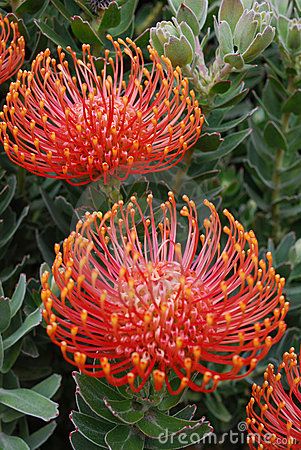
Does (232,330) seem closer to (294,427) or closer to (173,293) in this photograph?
(173,293)

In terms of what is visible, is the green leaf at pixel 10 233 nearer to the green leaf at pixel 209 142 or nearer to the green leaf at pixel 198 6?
the green leaf at pixel 209 142

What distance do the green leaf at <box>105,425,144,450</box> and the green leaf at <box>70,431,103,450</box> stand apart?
6 cm

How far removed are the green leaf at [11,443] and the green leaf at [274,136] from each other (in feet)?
2.44

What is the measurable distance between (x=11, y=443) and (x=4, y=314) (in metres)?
0.20

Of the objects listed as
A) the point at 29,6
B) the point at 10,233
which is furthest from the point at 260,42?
the point at 10,233

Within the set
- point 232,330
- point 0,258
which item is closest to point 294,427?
point 232,330

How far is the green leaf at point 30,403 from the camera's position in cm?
91

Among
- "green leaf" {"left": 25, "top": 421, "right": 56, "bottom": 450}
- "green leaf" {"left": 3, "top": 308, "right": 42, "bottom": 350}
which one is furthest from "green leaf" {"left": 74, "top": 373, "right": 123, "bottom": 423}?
"green leaf" {"left": 25, "top": 421, "right": 56, "bottom": 450}

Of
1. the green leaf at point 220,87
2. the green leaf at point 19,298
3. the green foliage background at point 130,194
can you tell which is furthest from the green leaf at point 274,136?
the green leaf at point 19,298

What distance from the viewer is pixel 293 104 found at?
1.34 m

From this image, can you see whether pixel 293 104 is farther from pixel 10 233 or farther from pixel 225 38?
pixel 10 233

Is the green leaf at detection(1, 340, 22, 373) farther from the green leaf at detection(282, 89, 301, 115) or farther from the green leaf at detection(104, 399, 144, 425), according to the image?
the green leaf at detection(282, 89, 301, 115)

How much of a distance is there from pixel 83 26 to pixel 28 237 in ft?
1.47

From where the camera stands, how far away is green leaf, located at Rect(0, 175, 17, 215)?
1191 millimetres
